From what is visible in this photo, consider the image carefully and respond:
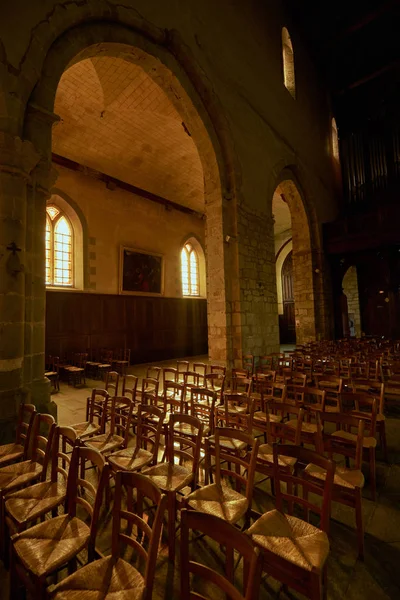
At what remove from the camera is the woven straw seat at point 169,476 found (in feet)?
7.21

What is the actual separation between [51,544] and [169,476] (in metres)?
0.86

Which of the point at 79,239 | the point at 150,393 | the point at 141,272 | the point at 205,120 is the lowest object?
the point at 150,393

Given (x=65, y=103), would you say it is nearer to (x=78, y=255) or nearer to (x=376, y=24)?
(x=78, y=255)

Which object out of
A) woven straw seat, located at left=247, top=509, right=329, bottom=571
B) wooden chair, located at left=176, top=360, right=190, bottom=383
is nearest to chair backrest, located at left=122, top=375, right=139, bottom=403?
wooden chair, located at left=176, top=360, right=190, bottom=383

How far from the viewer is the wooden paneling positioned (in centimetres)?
924

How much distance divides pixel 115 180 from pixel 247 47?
5421 millimetres

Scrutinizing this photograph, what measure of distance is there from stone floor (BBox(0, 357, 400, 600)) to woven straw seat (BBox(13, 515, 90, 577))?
16.6 inches

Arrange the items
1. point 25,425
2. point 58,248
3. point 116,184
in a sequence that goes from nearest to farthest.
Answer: point 25,425, point 58,248, point 116,184

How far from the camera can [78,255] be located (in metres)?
9.93

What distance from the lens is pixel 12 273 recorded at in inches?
143

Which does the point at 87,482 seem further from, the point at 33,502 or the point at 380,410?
the point at 380,410

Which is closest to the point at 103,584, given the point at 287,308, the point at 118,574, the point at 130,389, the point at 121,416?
the point at 118,574

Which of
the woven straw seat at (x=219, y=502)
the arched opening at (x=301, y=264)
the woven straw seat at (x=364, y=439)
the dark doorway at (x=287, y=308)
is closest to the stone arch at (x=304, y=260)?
the arched opening at (x=301, y=264)

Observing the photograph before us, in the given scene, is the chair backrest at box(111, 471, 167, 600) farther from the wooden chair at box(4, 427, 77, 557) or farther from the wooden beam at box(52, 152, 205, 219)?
the wooden beam at box(52, 152, 205, 219)
